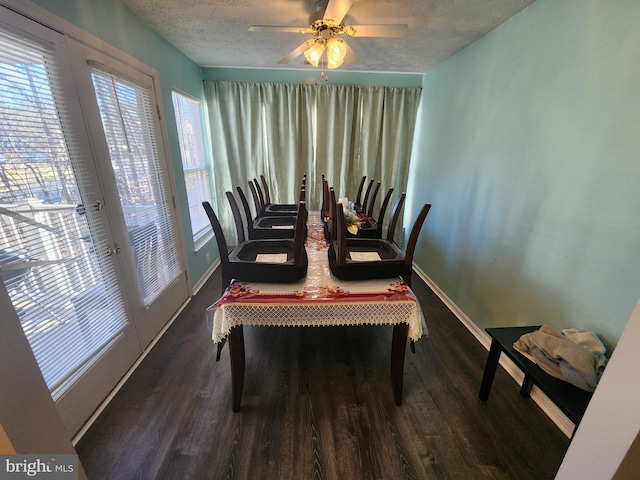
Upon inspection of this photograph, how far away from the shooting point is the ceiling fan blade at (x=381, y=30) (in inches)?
62.4

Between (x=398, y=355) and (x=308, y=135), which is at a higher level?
(x=308, y=135)

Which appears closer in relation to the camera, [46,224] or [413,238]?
[46,224]

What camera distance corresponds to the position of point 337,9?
1395 millimetres

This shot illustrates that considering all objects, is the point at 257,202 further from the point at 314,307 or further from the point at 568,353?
the point at 568,353

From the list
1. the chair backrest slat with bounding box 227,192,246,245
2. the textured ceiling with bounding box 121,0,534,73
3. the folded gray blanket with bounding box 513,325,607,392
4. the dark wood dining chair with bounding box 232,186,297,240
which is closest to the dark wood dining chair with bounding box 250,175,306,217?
the dark wood dining chair with bounding box 232,186,297,240

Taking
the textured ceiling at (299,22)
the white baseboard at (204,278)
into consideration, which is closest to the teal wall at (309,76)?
the textured ceiling at (299,22)

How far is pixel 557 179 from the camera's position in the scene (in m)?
1.48

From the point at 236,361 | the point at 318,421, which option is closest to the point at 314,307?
the point at 236,361

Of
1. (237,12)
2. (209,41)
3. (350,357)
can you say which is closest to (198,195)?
(209,41)

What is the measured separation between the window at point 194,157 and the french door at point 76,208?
0.73 metres

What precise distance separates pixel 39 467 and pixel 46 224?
0.95 metres

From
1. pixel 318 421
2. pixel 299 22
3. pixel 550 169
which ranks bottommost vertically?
pixel 318 421

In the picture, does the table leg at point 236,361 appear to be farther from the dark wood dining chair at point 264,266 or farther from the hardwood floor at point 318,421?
the dark wood dining chair at point 264,266

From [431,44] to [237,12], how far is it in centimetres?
167
